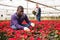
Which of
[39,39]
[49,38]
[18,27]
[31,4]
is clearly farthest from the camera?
[31,4]

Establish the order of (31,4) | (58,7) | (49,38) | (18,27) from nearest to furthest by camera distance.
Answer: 1. (49,38)
2. (18,27)
3. (58,7)
4. (31,4)

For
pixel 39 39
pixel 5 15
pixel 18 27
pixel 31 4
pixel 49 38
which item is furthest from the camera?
pixel 31 4

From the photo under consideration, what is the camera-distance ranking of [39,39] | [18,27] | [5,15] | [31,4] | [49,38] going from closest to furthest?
[39,39] → [49,38] → [18,27] → [5,15] → [31,4]

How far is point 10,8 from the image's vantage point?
90.0ft

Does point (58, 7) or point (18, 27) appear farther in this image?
point (58, 7)

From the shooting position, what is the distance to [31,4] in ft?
94.7

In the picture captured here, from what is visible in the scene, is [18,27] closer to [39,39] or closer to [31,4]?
[39,39]

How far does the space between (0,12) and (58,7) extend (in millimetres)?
5428

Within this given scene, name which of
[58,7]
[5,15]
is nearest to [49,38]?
[5,15]

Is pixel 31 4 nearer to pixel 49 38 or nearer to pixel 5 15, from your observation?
pixel 5 15

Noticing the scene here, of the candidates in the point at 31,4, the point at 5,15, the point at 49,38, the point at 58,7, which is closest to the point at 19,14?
the point at 49,38

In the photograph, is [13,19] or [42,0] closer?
[13,19]

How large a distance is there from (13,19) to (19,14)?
24cm

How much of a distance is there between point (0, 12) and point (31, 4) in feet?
15.7
